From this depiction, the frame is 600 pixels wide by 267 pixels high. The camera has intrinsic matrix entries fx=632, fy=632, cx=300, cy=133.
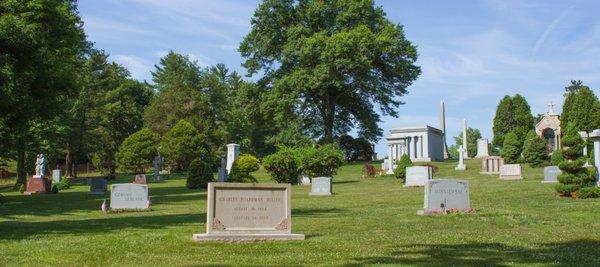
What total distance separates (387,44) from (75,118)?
28.3m

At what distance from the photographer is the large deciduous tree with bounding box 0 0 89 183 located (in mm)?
22050

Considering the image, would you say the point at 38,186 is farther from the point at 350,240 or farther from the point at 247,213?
the point at 350,240

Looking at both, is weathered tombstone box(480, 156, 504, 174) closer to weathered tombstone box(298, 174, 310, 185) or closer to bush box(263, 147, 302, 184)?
weathered tombstone box(298, 174, 310, 185)

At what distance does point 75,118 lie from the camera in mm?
56562

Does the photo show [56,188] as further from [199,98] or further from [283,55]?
[199,98]

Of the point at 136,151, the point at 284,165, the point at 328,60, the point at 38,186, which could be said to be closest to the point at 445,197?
the point at 284,165

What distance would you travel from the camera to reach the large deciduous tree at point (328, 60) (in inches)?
1981

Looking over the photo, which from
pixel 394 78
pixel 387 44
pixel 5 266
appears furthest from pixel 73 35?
pixel 394 78

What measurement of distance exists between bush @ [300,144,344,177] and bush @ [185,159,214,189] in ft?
18.3

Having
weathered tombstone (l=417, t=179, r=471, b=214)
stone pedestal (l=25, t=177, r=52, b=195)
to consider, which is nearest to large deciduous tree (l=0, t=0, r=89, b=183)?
stone pedestal (l=25, t=177, r=52, b=195)

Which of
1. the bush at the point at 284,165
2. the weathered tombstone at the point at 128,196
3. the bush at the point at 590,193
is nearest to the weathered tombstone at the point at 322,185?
the bush at the point at 284,165

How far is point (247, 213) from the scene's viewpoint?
11328mm

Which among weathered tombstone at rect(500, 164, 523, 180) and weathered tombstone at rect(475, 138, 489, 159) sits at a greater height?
weathered tombstone at rect(475, 138, 489, 159)

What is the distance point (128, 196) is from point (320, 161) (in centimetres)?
1660
